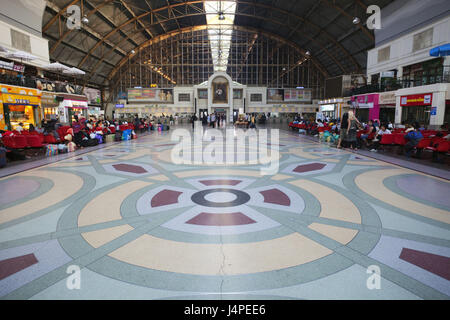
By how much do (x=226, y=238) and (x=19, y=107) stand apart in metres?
22.9

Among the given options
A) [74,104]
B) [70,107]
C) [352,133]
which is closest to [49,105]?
[70,107]

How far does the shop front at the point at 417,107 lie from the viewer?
57.4 feet

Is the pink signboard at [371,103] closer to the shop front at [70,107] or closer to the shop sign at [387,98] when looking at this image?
the shop sign at [387,98]

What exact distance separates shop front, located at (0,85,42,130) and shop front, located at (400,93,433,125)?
88.8 feet

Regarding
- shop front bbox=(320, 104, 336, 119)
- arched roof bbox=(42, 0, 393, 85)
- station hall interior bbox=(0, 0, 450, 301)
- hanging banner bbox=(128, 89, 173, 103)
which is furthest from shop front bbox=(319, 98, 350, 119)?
hanging banner bbox=(128, 89, 173, 103)

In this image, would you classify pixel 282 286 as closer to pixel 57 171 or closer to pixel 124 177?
pixel 124 177

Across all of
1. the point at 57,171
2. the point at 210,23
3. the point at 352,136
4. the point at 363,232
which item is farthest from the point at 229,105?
the point at 363,232

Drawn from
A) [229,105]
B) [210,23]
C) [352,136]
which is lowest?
[352,136]

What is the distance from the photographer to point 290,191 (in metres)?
5.08

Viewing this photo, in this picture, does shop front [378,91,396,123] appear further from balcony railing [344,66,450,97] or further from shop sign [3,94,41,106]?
shop sign [3,94,41,106]

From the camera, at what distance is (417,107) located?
63.0ft

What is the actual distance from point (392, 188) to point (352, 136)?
6212 millimetres
